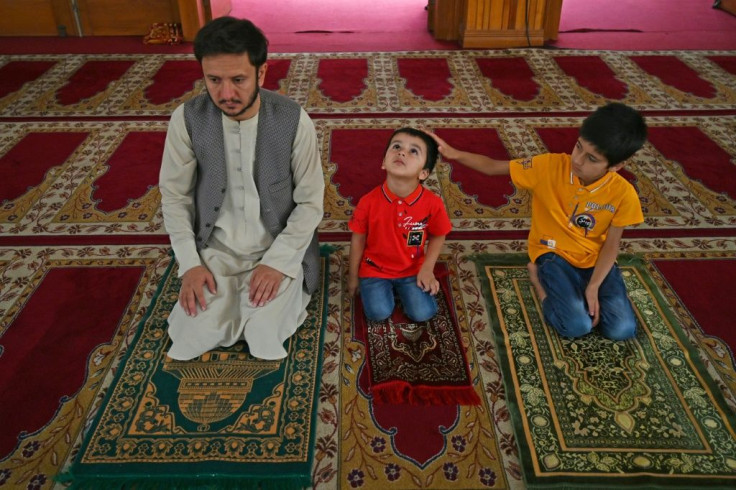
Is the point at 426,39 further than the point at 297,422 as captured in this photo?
Yes

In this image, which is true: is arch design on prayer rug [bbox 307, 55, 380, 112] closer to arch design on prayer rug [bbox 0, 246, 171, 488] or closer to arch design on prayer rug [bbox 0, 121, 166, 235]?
arch design on prayer rug [bbox 0, 121, 166, 235]

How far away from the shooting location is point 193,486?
162 cm

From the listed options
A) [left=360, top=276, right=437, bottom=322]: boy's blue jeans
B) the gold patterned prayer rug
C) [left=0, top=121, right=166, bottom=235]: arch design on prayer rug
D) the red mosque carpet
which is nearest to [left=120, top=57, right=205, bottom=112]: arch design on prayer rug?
the red mosque carpet

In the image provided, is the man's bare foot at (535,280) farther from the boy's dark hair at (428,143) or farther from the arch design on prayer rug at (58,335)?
the arch design on prayer rug at (58,335)

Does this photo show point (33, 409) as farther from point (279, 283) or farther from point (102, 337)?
point (279, 283)

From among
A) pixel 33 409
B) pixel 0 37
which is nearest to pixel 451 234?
pixel 33 409

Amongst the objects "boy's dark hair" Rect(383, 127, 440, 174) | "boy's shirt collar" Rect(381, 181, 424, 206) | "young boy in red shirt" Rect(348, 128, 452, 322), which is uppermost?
"boy's dark hair" Rect(383, 127, 440, 174)

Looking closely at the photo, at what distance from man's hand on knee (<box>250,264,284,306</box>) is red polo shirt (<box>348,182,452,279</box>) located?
0.32 metres

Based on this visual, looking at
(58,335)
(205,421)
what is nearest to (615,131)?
(205,421)

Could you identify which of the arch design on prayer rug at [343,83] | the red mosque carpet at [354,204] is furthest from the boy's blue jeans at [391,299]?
the arch design on prayer rug at [343,83]

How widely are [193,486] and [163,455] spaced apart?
0.43ft

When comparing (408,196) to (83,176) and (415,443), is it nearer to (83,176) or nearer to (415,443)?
(415,443)

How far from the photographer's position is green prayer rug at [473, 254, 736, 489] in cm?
165

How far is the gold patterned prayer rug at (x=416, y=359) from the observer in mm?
1881
